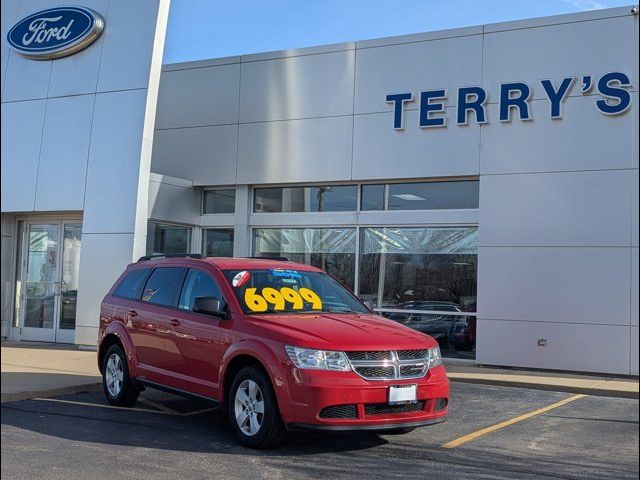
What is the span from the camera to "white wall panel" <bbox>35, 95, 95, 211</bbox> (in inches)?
558

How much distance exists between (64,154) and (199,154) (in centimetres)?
298

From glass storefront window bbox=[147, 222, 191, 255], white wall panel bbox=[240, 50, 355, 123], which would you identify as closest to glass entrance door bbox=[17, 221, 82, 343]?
glass storefront window bbox=[147, 222, 191, 255]

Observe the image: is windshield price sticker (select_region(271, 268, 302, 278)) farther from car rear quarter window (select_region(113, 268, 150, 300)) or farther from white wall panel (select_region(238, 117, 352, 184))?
white wall panel (select_region(238, 117, 352, 184))

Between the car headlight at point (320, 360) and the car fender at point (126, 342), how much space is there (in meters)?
2.81

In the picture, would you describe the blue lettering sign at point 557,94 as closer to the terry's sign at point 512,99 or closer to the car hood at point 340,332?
the terry's sign at point 512,99

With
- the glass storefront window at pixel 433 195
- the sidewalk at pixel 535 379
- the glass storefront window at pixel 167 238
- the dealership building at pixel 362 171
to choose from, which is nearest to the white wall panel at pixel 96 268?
the dealership building at pixel 362 171

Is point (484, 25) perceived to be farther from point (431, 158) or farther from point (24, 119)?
point (24, 119)

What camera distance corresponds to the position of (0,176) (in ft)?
8.62

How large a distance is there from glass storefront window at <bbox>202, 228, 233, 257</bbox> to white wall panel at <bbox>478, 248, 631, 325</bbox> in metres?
5.80

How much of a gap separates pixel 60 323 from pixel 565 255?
33.5 feet

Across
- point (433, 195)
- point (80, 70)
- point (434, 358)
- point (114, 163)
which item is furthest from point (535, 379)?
point (80, 70)

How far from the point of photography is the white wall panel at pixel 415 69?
13.4 metres

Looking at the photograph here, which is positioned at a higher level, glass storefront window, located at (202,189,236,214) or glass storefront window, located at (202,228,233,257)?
glass storefront window, located at (202,189,236,214)

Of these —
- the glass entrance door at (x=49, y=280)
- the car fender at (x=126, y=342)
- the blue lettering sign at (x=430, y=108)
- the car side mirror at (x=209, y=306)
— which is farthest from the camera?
the glass entrance door at (x=49, y=280)
